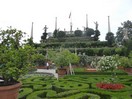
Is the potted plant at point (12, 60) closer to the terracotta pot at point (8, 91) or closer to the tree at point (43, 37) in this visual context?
the terracotta pot at point (8, 91)

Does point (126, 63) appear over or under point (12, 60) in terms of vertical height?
over

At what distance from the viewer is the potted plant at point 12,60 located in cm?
665

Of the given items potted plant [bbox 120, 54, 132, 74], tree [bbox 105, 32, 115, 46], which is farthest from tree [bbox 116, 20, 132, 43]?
potted plant [bbox 120, 54, 132, 74]

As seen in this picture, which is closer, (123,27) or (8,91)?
(8,91)

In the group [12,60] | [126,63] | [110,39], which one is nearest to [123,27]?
[110,39]

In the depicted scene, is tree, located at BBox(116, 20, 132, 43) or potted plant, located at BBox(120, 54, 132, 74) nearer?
potted plant, located at BBox(120, 54, 132, 74)

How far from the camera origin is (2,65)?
677 centimetres

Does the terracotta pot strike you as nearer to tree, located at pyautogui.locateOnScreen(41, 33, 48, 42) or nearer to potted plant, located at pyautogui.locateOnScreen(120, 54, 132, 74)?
potted plant, located at pyautogui.locateOnScreen(120, 54, 132, 74)

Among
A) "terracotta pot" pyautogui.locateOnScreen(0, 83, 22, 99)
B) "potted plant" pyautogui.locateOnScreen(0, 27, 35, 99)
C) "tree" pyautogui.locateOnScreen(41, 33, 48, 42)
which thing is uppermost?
"tree" pyautogui.locateOnScreen(41, 33, 48, 42)

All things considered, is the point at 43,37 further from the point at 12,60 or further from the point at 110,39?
the point at 12,60

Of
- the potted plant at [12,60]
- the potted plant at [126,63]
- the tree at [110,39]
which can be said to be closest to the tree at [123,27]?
the tree at [110,39]

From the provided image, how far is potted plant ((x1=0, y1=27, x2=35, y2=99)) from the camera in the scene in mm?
6652

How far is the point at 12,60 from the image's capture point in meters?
6.74

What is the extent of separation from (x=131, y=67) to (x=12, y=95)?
57.5 feet
